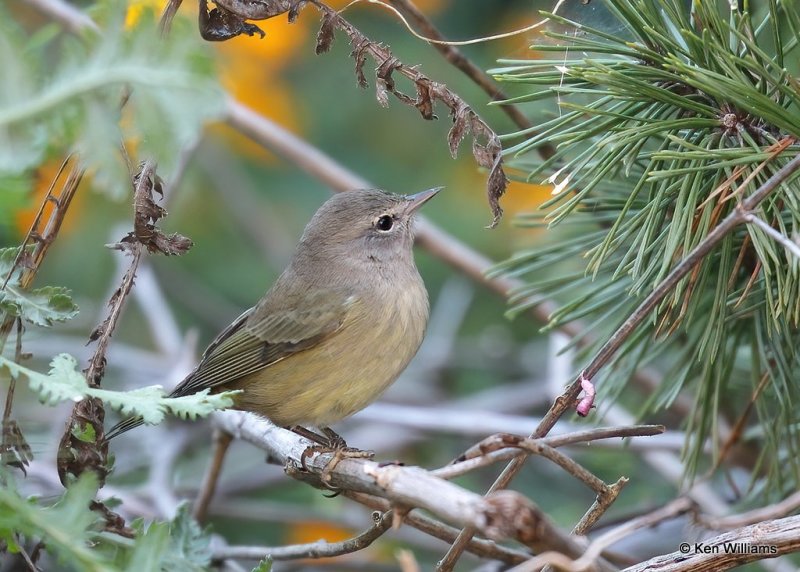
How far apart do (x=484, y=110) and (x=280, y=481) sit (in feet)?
6.90

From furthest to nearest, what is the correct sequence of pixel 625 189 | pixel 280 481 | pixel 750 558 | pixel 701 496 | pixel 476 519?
pixel 280 481 → pixel 701 496 → pixel 625 189 → pixel 750 558 → pixel 476 519

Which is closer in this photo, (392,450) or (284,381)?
(284,381)

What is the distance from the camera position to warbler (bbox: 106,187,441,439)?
130 inches

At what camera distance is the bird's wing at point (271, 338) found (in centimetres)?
353

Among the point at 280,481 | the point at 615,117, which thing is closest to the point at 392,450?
the point at 280,481

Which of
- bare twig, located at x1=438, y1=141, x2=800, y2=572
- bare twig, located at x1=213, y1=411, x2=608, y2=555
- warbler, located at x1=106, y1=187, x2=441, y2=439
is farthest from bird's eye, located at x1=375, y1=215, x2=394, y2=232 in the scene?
bare twig, located at x1=438, y1=141, x2=800, y2=572

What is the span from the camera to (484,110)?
187 inches

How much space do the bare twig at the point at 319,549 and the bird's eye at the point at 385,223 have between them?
151 centimetres

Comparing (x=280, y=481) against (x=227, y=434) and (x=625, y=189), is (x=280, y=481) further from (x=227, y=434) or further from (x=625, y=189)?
(x=625, y=189)

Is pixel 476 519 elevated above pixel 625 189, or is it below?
below

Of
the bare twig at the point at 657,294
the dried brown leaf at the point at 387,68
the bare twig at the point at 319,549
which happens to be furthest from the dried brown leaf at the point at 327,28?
the bare twig at the point at 319,549

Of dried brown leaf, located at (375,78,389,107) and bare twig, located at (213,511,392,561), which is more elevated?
dried brown leaf, located at (375,78,389,107)

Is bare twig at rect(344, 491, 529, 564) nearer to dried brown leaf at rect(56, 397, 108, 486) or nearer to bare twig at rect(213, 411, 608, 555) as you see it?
bare twig at rect(213, 411, 608, 555)

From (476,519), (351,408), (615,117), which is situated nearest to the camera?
(476,519)
